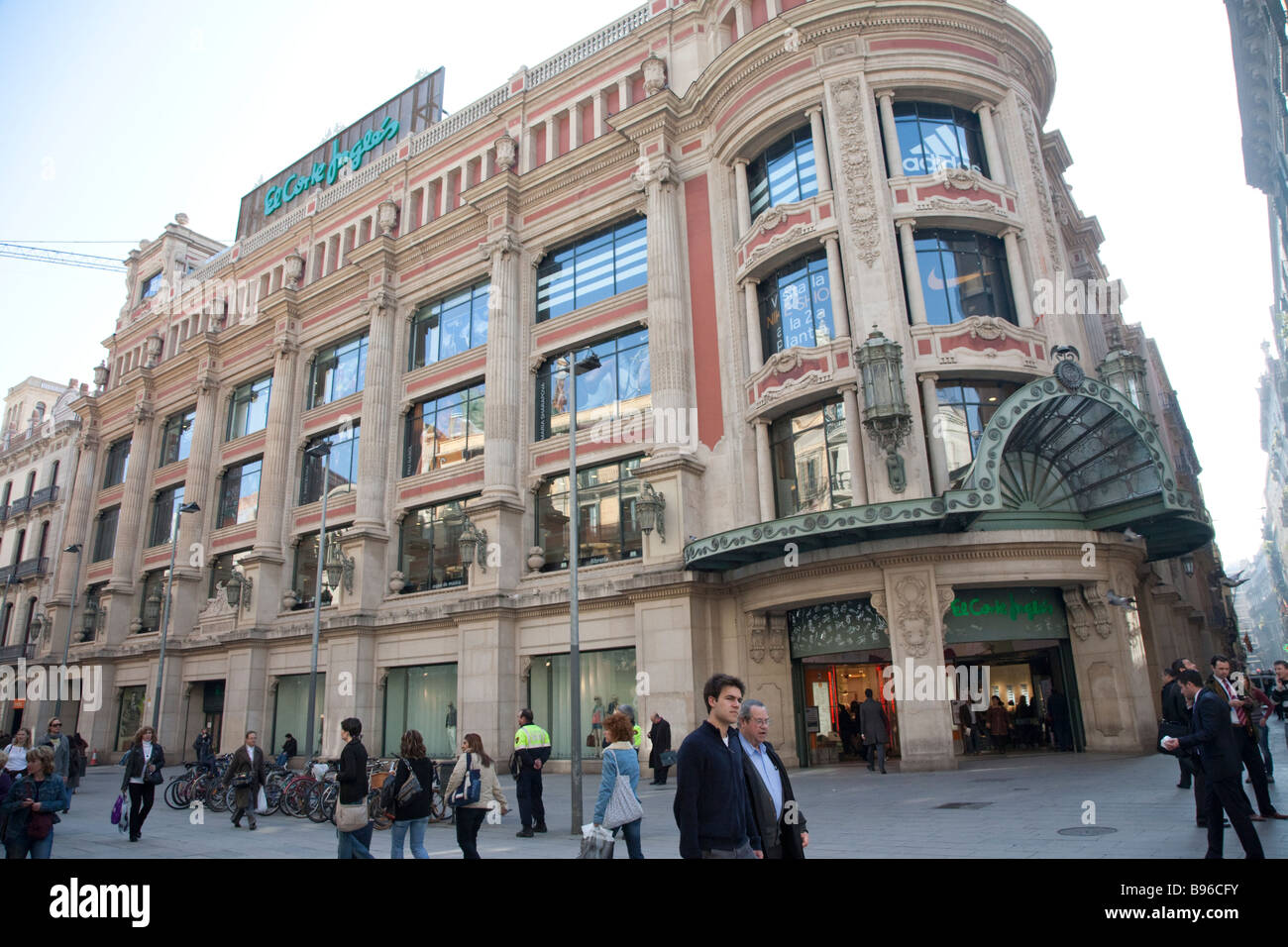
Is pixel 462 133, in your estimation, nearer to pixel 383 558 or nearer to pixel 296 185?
pixel 296 185

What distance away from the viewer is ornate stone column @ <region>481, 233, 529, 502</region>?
2620cm

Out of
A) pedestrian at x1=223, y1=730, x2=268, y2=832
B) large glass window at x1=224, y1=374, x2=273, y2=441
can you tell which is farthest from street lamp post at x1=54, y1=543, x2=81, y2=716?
pedestrian at x1=223, y1=730, x2=268, y2=832

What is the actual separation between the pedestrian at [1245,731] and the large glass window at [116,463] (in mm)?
48815

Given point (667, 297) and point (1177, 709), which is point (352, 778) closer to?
point (1177, 709)

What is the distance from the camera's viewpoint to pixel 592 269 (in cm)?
2742

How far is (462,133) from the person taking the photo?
104 ft

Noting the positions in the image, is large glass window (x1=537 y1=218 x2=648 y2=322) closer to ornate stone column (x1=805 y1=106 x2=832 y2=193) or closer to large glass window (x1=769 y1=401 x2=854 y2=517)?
ornate stone column (x1=805 y1=106 x2=832 y2=193)

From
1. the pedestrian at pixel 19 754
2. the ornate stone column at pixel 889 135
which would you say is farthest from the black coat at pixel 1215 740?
the ornate stone column at pixel 889 135

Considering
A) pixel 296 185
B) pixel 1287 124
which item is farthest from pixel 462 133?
pixel 1287 124

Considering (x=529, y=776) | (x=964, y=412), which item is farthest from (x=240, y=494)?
(x=964, y=412)

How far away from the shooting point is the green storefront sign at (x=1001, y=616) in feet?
63.1

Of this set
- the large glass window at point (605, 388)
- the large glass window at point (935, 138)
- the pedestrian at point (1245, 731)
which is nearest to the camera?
the pedestrian at point (1245, 731)

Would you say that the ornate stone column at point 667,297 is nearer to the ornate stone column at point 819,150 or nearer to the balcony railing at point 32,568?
the ornate stone column at point 819,150
